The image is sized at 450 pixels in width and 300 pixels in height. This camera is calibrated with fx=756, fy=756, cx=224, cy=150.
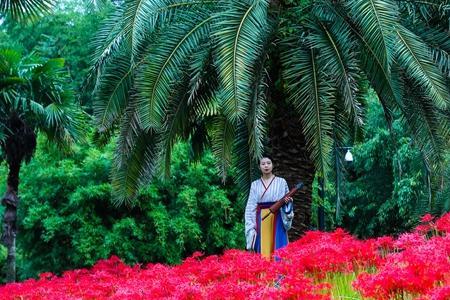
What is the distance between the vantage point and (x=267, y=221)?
9031mm

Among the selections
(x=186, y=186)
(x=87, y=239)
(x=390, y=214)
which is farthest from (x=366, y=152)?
(x=87, y=239)

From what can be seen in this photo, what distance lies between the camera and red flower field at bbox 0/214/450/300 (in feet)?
13.0

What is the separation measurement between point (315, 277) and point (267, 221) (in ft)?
12.1

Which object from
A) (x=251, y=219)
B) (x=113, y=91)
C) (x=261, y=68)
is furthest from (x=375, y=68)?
(x=113, y=91)

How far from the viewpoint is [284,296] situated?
4164mm

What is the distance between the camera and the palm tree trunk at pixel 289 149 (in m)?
11.1

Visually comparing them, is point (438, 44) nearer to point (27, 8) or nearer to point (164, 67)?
point (164, 67)

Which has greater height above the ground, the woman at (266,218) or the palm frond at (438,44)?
the palm frond at (438,44)

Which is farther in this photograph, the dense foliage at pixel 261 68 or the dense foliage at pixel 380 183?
the dense foliage at pixel 380 183

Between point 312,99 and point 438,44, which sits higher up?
point 438,44

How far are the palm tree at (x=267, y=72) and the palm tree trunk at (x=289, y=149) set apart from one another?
0.02 m

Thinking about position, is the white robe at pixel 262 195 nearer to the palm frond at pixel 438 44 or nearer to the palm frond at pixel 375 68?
the palm frond at pixel 375 68

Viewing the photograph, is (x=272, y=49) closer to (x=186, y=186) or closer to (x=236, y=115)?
(x=236, y=115)

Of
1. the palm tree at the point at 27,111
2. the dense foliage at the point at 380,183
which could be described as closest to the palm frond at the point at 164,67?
the palm tree at the point at 27,111
